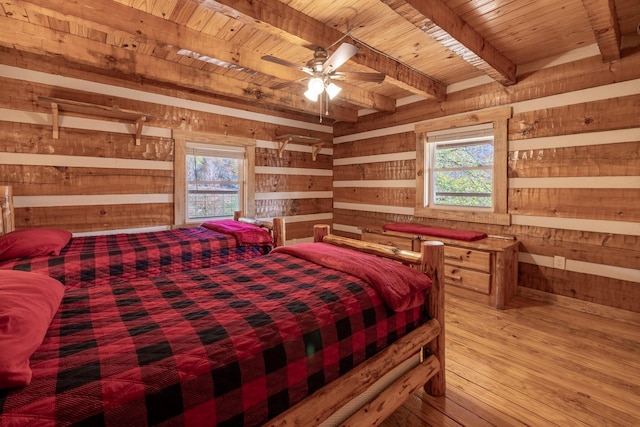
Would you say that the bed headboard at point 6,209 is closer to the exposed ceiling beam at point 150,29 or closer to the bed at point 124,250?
the bed at point 124,250

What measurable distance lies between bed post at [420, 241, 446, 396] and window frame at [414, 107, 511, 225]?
2.26 m

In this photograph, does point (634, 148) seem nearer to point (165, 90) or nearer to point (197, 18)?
point (197, 18)

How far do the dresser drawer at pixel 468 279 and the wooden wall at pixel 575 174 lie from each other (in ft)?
1.99

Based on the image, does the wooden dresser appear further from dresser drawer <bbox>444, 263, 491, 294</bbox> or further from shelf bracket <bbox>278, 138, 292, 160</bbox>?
shelf bracket <bbox>278, 138, 292, 160</bbox>

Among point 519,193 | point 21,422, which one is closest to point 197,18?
point 21,422

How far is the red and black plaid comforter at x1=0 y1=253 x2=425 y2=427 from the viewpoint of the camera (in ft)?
2.74

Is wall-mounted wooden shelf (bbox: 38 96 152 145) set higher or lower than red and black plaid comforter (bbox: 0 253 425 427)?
higher

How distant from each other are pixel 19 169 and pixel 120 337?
121 inches

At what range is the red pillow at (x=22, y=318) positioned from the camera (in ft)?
2.68

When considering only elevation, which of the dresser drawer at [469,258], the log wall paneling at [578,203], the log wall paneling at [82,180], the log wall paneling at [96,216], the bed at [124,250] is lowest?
the dresser drawer at [469,258]

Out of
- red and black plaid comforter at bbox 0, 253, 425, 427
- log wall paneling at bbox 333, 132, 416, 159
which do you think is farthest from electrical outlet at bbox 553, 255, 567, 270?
red and black plaid comforter at bbox 0, 253, 425, 427

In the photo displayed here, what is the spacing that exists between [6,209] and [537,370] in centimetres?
455

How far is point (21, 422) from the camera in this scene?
724 mm

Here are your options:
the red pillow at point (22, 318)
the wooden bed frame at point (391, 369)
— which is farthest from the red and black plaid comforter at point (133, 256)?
the wooden bed frame at point (391, 369)
